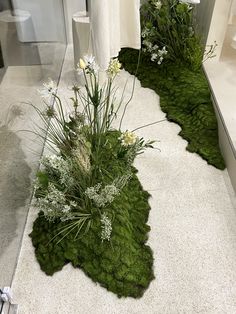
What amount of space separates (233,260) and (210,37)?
1.65m

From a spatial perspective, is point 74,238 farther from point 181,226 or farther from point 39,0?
point 39,0

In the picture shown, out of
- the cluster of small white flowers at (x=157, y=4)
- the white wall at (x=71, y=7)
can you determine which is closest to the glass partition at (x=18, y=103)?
the white wall at (x=71, y=7)

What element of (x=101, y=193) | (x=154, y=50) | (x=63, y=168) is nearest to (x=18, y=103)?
(x=63, y=168)

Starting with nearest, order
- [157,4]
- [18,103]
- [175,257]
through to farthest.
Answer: [175,257] → [18,103] → [157,4]

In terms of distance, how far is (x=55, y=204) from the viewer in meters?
1.10

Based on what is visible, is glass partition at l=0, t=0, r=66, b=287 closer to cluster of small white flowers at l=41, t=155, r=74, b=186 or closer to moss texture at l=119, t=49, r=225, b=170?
cluster of small white flowers at l=41, t=155, r=74, b=186

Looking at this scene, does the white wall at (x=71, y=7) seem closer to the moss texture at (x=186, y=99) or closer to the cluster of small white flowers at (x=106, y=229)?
the moss texture at (x=186, y=99)

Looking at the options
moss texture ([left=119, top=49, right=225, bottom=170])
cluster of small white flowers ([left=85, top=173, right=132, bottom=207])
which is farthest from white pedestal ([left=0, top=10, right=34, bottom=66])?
cluster of small white flowers ([left=85, top=173, right=132, bottom=207])

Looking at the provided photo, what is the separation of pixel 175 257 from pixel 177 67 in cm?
144

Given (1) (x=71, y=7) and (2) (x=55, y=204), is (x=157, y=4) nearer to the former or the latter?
(1) (x=71, y=7)

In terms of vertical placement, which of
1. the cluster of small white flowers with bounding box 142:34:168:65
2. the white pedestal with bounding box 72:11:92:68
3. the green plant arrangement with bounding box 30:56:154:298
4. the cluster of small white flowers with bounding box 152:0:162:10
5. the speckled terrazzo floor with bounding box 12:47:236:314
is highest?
the cluster of small white flowers with bounding box 152:0:162:10

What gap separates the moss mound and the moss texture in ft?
2.18

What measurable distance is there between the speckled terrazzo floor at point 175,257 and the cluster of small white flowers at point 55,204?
0.70 feet

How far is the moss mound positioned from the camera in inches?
42.7
